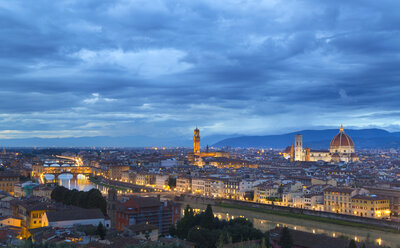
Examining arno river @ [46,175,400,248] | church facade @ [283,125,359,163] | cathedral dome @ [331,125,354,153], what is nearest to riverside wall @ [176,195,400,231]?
arno river @ [46,175,400,248]

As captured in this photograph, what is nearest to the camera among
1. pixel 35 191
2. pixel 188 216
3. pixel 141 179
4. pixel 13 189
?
pixel 188 216

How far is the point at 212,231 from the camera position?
1911 centimetres

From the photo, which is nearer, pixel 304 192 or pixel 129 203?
pixel 129 203

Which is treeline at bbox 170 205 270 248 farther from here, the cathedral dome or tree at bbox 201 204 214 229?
the cathedral dome

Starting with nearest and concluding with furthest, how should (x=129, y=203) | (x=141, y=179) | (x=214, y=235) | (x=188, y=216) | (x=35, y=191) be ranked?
(x=214, y=235) < (x=188, y=216) < (x=129, y=203) < (x=35, y=191) < (x=141, y=179)

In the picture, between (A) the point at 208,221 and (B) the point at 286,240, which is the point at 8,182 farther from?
(B) the point at 286,240

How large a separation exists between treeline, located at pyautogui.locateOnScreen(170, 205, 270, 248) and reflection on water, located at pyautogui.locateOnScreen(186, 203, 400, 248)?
234 inches

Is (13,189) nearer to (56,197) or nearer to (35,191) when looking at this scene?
(35,191)

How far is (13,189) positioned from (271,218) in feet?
86.1

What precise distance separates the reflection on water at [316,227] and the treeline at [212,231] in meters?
5.94

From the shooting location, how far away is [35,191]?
123ft

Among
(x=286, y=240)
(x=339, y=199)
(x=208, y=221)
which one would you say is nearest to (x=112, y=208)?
(x=208, y=221)

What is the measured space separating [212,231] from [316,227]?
11611mm

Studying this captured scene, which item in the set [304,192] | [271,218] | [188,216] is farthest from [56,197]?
[304,192]
